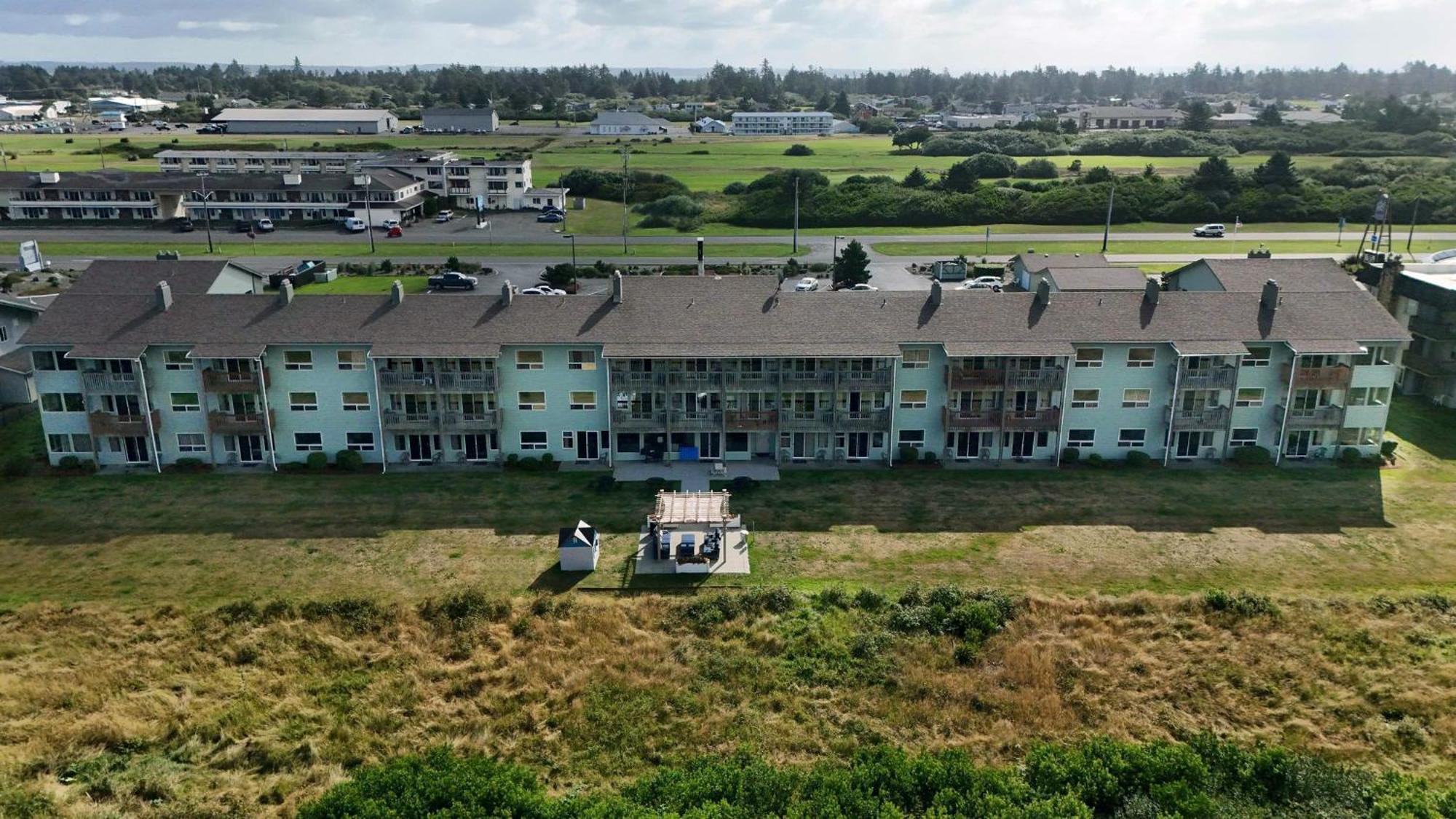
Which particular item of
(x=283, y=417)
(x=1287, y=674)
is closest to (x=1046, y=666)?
(x=1287, y=674)

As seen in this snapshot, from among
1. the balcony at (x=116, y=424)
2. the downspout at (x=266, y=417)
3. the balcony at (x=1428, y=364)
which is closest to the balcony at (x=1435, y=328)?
the balcony at (x=1428, y=364)

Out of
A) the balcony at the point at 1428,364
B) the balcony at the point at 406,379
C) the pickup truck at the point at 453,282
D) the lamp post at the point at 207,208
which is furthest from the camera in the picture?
the lamp post at the point at 207,208

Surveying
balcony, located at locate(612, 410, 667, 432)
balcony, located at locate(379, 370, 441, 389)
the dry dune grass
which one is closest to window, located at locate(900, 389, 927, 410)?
balcony, located at locate(612, 410, 667, 432)

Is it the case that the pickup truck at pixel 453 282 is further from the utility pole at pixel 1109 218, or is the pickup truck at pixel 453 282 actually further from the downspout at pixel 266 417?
the utility pole at pixel 1109 218

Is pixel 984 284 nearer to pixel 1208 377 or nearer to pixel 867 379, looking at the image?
pixel 1208 377

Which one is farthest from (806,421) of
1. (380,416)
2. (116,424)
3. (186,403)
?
(116,424)
